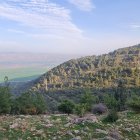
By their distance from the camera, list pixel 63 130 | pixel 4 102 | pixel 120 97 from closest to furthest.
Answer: pixel 63 130 < pixel 4 102 < pixel 120 97

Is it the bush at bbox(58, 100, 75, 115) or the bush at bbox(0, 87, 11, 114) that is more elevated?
the bush at bbox(0, 87, 11, 114)

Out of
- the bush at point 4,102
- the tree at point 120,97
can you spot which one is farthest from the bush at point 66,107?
the tree at point 120,97

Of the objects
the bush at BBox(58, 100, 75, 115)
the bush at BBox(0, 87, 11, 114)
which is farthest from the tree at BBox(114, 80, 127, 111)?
the bush at BBox(0, 87, 11, 114)

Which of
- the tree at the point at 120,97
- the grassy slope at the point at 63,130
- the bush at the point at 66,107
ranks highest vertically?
the grassy slope at the point at 63,130

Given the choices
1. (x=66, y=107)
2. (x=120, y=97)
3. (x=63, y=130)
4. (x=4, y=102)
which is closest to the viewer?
(x=63, y=130)

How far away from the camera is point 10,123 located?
2617 cm

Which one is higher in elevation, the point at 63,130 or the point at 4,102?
the point at 4,102

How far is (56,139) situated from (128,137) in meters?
6.11

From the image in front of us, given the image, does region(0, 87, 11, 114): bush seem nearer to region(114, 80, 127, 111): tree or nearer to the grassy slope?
the grassy slope

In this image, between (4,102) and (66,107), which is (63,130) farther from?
(66,107)

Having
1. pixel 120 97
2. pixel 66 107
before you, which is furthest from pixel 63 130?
pixel 120 97

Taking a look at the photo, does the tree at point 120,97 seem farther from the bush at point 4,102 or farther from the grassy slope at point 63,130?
the grassy slope at point 63,130

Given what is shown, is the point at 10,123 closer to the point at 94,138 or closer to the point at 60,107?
the point at 94,138

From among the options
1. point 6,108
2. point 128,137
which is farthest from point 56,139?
point 6,108
